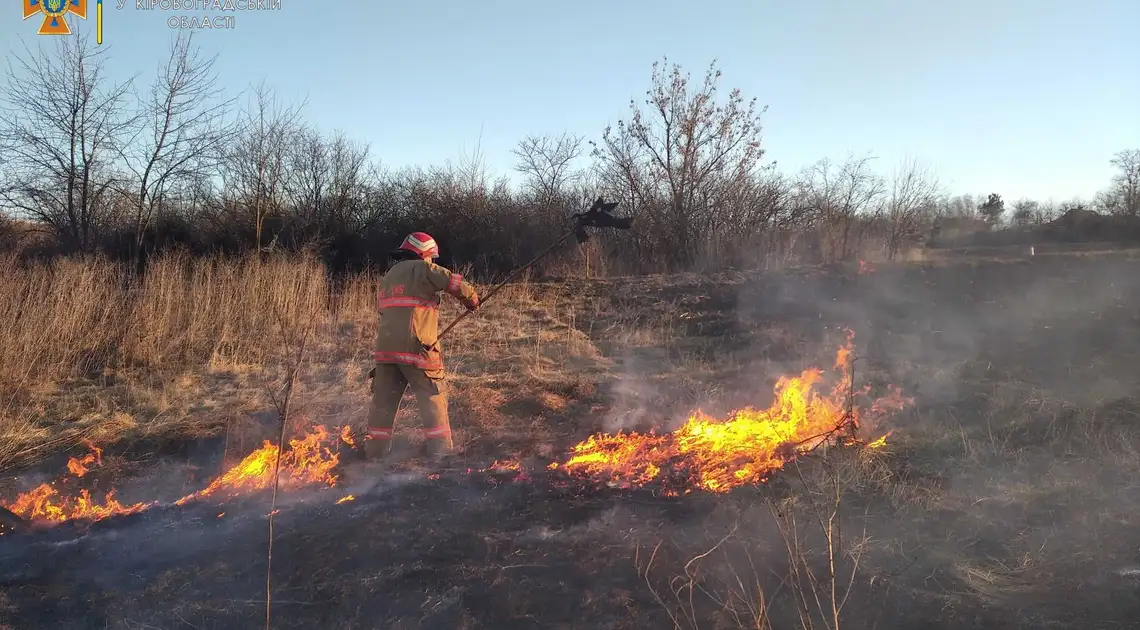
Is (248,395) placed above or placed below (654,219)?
below

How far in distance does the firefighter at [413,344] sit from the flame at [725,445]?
1.05 metres

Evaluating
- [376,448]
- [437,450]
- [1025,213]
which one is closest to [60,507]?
[376,448]

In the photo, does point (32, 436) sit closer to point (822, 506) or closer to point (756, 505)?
point (756, 505)

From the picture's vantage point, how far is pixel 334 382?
22.8 feet

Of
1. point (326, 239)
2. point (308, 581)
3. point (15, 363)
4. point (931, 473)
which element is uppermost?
point (326, 239)

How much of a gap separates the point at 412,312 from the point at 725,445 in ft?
8.76

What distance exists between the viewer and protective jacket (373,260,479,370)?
4801 millimetres

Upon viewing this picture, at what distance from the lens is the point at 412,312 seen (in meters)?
4.83

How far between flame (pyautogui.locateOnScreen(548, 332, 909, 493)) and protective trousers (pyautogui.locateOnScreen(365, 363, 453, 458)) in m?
0.96

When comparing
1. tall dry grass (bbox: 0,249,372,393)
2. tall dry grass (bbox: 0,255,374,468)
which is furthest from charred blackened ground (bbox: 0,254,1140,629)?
tall dry grass (bbox: 0,249,372,393)

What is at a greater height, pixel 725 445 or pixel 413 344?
pixel 413 344

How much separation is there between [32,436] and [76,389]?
154 cm

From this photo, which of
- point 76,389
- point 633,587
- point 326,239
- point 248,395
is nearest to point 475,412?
point 248,395

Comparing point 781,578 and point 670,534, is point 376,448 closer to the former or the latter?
point 670,534
